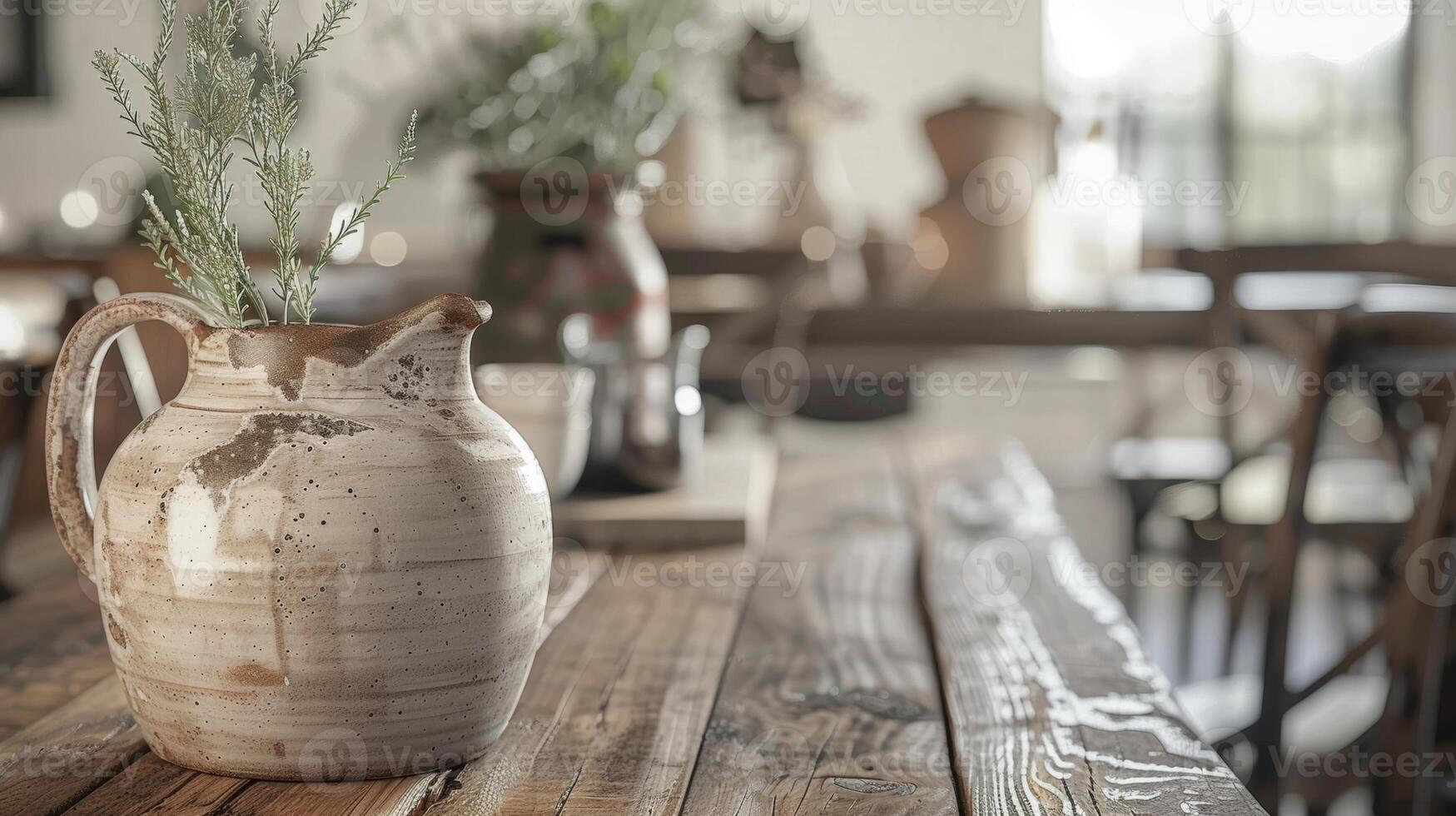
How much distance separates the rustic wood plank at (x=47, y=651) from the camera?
639mm

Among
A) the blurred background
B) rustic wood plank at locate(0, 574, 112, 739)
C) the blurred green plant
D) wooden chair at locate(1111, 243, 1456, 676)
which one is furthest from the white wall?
rustic wood plank at locate(0, 574, 112, 739)

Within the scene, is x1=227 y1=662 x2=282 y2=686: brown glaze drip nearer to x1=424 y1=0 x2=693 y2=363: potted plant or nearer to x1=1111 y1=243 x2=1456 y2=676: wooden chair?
x1=424 y1=0 x2=693 y2=363: potted plant

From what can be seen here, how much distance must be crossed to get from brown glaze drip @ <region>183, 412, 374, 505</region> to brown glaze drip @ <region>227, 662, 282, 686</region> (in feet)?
0.21

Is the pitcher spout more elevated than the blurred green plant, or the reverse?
the blurred green plant

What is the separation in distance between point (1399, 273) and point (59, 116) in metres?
4.54

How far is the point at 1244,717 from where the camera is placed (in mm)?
1842

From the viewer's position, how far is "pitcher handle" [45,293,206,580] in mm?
531

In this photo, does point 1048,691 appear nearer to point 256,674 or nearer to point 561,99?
point 256,674

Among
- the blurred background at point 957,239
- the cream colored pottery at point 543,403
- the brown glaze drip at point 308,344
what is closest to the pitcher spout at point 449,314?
the brown glaze drip at point 308,344

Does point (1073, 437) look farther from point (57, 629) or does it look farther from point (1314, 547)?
point (57, 629)

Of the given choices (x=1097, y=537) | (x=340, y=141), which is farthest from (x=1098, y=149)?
(x=340, y=141)

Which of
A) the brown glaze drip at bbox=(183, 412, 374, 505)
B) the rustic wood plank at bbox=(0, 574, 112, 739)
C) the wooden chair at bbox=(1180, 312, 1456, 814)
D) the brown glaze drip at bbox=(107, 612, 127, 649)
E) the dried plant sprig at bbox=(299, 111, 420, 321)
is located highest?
the dried plant sprig at bbox=(299, 111, 420, 321)

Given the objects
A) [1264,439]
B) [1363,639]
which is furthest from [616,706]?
[1264,439]

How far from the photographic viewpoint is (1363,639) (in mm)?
1696
